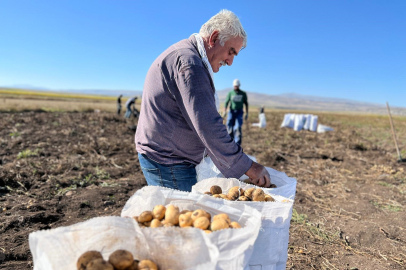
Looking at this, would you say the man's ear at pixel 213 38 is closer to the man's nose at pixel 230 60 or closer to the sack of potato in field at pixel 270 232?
the man's nose at pixel 230 60

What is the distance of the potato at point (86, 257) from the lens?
1.11 meters

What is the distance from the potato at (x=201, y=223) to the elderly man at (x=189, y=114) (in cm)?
51

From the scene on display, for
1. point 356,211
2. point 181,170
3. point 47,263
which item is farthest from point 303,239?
point 47,263

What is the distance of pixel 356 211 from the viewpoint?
434cm

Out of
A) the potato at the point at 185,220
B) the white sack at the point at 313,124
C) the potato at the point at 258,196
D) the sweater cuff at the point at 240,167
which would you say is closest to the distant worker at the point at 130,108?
the white sack at the point at 313,124

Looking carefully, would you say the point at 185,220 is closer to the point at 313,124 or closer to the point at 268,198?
the point at 268,198

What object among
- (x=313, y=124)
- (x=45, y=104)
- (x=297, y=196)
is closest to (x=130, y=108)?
(x=313, y=124)

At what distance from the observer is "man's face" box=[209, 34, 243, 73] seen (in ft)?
6.30

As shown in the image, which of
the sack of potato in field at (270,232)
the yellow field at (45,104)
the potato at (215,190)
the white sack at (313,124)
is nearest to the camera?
the sack of potato in field at (270,232)

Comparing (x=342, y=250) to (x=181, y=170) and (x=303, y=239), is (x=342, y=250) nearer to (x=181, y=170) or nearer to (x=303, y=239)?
(x=303, y=239)

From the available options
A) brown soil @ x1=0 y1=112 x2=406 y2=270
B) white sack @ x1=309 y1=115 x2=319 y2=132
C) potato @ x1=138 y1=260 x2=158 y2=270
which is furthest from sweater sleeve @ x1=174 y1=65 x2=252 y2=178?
white sack @ x1=309 y1=115 x2=319 y2=132

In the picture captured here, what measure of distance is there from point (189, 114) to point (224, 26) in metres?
0.61

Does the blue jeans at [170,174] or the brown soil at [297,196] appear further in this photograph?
the brown soil at [297,196]

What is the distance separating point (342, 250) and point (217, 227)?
8.27 ft
